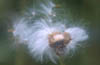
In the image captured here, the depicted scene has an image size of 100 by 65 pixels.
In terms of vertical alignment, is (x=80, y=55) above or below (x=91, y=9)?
below

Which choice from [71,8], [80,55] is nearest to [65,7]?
[71,8]

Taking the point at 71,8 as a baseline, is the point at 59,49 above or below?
below

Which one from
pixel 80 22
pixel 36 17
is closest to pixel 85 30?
pixel 80 22

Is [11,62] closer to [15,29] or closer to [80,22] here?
[15,29]

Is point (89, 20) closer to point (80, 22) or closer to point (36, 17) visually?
point (80, 22)
